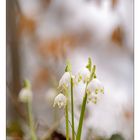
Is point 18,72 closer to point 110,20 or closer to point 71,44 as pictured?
point 71,44

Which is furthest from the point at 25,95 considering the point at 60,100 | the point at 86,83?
the point at 86,83

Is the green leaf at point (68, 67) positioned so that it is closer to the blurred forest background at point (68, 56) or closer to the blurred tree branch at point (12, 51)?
the blurred forest background at point (68, 56)

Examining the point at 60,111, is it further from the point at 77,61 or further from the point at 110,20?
the point at 110,20

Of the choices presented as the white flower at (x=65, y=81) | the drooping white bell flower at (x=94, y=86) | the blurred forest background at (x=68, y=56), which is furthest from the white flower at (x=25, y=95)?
the drooping white bell flower at (x=94, y=86)

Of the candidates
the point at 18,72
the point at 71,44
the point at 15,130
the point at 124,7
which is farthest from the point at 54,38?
the point at 15,130

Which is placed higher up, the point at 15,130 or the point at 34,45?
the point at 34,45

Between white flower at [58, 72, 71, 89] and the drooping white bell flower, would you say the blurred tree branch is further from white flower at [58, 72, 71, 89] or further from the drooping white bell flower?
the drooping white bell flower
